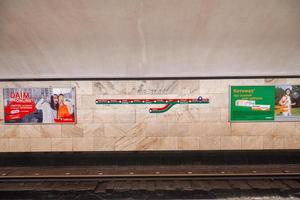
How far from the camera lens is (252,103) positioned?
7199 millimetres

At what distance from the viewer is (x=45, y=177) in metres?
6.36

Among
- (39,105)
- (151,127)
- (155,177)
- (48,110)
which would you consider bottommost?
(155,177)

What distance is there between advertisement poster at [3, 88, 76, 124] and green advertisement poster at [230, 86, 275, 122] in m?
4.24

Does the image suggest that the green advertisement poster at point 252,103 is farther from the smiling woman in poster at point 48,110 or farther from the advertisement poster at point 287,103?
the smiling woman in poster at point 48,110

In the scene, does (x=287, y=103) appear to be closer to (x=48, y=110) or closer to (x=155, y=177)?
(x=155, y=177)

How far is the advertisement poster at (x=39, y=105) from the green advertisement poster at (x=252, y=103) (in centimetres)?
424

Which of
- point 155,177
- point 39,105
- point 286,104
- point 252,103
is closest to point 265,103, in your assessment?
point 252,103

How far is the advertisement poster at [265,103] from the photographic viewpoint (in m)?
7.16

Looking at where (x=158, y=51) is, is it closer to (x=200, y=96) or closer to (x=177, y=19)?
(x=177, y=19)

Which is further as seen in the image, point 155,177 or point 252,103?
point 252,103

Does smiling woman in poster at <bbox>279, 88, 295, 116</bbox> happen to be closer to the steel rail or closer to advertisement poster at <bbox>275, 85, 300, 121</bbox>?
advertisement poster at <bbox>275, 85, 300, 121</bbox>

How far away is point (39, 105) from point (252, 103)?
5.65 metres

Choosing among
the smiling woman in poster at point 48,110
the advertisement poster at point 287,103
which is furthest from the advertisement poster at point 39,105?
the advertisement poster at point 287,103

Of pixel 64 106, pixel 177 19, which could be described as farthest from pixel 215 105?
pixel 64 106
